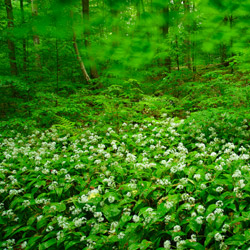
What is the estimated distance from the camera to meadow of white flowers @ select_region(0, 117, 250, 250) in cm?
255

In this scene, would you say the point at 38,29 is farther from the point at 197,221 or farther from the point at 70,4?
the point at 197,221

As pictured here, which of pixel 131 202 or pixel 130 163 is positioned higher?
pixel 130 163

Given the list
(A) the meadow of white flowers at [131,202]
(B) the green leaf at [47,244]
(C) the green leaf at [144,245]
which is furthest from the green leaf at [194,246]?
(B) the green leaf at [47,244]

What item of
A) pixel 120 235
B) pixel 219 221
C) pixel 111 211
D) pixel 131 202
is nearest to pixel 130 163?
pixel 131 202

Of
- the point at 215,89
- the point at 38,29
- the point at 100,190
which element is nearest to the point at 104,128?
the point at 100,190

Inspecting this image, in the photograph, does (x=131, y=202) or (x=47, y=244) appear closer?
(x=47, y=244)

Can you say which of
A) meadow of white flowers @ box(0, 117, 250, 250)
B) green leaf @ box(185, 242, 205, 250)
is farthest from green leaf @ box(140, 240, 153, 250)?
green leaf @ box(185, 242, 205, 250)

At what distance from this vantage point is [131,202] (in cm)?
346

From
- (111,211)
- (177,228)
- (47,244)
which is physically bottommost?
(47,244)

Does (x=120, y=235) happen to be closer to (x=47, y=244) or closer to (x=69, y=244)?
(x=69, y=244)

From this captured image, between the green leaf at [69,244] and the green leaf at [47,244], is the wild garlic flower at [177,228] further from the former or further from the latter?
the green leaf at [47,244]

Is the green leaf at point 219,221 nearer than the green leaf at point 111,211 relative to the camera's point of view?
Yes

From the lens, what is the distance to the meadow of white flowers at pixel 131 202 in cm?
255

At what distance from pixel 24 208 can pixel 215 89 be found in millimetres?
6678
